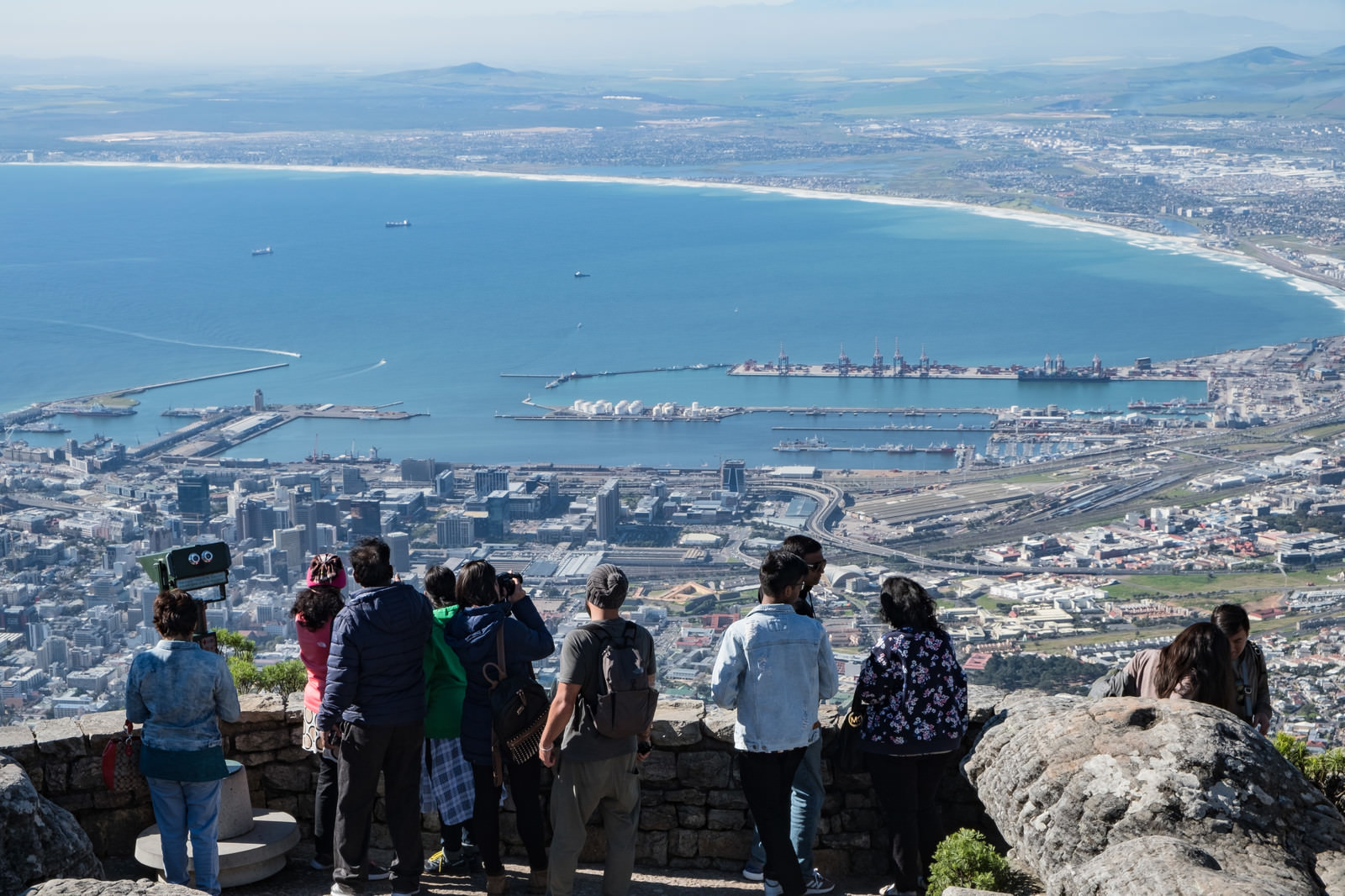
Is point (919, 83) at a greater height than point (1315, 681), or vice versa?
point (919, 83)

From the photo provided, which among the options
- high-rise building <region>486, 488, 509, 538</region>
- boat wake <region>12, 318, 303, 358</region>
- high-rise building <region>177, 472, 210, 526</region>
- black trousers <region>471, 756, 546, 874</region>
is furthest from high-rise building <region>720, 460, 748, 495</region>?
boat wake <region>12, 318, 303, 358</region>

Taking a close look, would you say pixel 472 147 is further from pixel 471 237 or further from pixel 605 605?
pixel 605 605

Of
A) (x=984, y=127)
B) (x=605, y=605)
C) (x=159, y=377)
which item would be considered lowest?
(x=159, y=377)

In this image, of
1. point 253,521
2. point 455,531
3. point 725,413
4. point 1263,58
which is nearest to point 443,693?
point 455,531

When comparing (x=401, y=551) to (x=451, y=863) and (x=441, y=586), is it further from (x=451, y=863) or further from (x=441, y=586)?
(x=441, y=586)

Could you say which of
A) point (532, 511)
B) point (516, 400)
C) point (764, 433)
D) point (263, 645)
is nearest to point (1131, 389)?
point (764, 433)

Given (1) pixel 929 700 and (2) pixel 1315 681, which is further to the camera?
(2) pixel 1315 681

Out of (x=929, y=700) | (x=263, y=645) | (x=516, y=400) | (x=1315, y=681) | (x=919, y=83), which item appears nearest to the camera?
(x=929, y=700)

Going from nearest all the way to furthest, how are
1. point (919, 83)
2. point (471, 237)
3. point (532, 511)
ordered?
1. point (532, 511)
2. point (471, 237)
3. point (919, 83)
